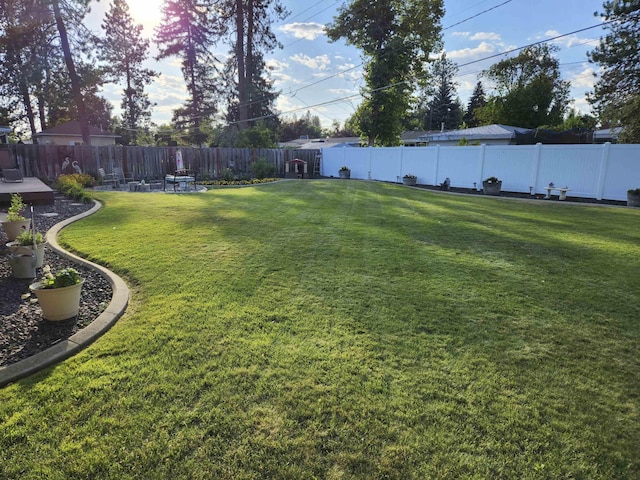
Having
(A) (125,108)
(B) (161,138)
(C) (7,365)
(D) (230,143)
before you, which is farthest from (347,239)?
(B) (161,138)

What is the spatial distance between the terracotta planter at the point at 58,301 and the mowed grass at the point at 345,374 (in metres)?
0.45

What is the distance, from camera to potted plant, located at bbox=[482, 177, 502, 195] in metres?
13.2

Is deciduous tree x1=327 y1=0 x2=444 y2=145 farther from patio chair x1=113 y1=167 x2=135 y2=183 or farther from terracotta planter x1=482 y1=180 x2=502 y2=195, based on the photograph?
patio chair x1=113 y1=167 x2=135 y2=183

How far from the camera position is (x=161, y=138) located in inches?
1657

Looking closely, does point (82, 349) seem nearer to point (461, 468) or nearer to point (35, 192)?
point (461, 468)

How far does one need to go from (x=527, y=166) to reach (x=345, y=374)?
13.0 meters

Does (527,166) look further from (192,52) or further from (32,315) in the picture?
(192,52)

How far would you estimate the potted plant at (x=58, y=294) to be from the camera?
3.01 metres

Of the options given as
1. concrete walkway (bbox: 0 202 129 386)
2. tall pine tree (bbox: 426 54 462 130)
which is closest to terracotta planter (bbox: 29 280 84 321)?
concrete walkway (bbox: 0 202 129 386)

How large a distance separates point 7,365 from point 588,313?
15.4 ft

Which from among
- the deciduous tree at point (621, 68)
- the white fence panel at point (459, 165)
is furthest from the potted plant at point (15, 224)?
the deciduous tree at point (621, 68)

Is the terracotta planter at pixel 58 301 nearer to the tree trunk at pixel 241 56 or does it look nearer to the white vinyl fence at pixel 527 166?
the white vinyl fence at pixel 527 166

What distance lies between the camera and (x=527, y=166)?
504 inches

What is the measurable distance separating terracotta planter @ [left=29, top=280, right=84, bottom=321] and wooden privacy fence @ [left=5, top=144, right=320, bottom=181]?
46.6 ft
